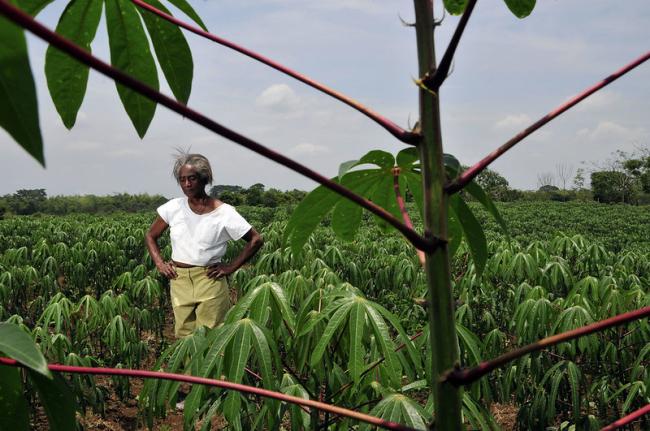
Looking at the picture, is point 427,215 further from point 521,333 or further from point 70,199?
point 70,199

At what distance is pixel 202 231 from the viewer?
275cm

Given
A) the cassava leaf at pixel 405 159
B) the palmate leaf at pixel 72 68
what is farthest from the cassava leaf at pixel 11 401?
the cassava leaf at pixel 405 159

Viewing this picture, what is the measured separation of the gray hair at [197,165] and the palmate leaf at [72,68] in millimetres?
2183

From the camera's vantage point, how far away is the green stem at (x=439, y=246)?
1.40ft

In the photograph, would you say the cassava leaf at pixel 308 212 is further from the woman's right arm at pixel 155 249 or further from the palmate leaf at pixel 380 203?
the woman's right arm at pixel 155 249

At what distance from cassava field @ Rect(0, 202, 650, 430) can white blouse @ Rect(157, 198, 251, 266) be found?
0.89 feet

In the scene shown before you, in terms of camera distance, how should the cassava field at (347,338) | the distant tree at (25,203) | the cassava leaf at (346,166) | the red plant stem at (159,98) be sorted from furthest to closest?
the distant tree at (25,203) < the cassava field at (347,338) < the cassava leaf at (346,166) < the red plant stem at (159,98)

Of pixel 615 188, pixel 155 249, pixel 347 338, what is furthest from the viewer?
pixel 615 188

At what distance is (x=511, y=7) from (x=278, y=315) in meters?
1.21

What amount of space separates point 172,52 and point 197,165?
2240 mm

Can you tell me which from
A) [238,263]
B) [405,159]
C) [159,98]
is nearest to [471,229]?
[405,159]

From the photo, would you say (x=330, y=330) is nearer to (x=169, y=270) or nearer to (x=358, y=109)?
(x=358, y=109)

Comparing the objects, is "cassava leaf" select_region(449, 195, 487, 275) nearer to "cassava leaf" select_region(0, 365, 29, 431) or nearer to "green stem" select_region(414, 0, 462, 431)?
"green stem" select_region(414, 0, 462, 431)

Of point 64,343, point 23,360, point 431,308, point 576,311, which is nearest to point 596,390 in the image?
point 576,311
